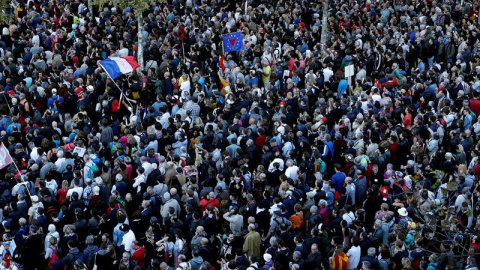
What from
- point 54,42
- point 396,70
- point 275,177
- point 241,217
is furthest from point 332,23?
point 241,217

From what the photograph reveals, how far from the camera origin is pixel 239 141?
20922 mm

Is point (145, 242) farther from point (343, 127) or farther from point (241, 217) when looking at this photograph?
point (343, 127)

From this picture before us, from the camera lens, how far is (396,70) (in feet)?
83.5

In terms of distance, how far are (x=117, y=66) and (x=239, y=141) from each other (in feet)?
15.1

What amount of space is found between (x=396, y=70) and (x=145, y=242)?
1083 centimetres

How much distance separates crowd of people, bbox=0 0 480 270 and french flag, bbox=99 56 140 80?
309 millimetres

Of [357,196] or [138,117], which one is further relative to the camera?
[138,117]

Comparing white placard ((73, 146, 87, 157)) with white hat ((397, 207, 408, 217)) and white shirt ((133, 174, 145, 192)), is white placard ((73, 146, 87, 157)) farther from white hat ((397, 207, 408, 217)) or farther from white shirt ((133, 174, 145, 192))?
white hat ((397, 207, 408, 217))

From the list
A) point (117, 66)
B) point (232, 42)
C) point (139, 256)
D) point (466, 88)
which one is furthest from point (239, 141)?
point (466, 88)

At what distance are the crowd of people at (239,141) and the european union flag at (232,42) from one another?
0.46m

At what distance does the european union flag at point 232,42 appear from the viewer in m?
26.2

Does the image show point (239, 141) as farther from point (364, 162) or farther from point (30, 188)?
point (30, 188)

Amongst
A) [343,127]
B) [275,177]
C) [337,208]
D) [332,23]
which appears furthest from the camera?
[332,23]

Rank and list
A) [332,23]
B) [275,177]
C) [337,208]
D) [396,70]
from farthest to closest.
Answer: [332,23], [396,70], [275,177], [337,208]
